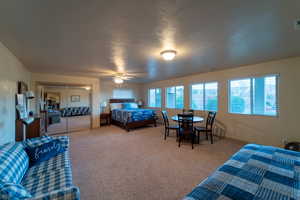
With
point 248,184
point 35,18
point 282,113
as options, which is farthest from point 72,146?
point 282,113

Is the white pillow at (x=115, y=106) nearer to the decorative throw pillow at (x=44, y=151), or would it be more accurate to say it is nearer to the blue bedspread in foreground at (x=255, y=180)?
the decorative throw pillow at (x=44, y=151)

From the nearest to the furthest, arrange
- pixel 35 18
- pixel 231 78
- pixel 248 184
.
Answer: pixel 248 184 < pixel 35 18 < pixel 231 78

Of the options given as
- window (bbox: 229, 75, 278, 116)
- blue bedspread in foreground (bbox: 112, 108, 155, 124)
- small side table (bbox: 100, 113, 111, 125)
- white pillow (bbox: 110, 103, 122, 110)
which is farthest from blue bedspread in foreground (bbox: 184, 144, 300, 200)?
white pillow (bbox: 110, 103, 122, 110)

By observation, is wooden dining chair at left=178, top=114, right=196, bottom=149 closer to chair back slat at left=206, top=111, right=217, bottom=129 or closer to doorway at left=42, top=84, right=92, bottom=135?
chair back slat at left=206, top=111, right=217, bottom=129

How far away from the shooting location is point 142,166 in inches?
101

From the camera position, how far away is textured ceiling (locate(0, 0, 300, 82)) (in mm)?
1374

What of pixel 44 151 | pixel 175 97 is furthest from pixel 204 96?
pixel 44 151

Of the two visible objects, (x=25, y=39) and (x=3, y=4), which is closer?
(x=3, y=4)

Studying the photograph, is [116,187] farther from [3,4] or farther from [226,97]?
[226,97]

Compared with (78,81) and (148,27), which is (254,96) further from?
(78,81)

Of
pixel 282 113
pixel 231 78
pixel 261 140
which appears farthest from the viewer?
pixel 231 78

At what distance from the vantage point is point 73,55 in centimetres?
291

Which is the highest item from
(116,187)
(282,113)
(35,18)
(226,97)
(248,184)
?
(35,18)

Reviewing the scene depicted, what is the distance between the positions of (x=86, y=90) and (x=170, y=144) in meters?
4.50
